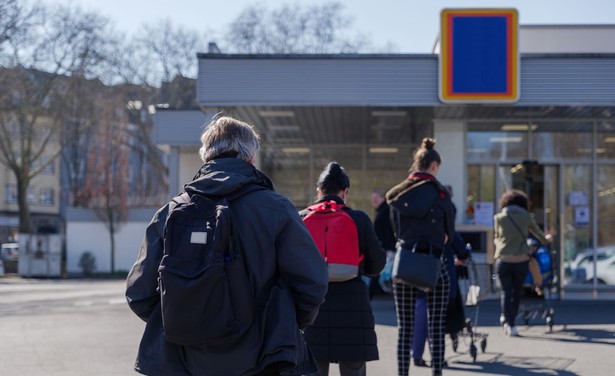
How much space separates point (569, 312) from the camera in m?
13.3

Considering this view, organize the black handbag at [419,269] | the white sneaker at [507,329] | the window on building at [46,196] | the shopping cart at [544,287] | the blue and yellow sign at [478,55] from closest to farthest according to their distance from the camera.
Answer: the black handbag at [419,269] < the white sneaker at [507,329] < the shopping cart at [544,287] < the blue and yellow sign at [478,55] < the window on building at [46,196]

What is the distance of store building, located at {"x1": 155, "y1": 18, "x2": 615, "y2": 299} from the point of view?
13.7 meters

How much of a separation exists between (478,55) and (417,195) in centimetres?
717

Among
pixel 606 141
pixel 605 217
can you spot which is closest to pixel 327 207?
pixel 605 217

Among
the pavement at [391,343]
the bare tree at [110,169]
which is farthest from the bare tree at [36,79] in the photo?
the pavement at [391,343]

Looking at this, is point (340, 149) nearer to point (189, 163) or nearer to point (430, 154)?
point (189, 163)

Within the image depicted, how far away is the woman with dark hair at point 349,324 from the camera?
5.70 meters

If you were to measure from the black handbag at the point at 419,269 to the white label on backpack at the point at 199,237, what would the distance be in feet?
11.8

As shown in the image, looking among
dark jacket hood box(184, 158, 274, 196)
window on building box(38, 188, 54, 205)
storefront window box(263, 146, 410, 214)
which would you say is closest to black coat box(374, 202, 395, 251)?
dark jacket hood box(184, 158, 274, 196)

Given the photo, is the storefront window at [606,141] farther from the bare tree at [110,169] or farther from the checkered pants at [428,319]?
the bare tree at [110,169]

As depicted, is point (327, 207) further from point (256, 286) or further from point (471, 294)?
point (471, 294)

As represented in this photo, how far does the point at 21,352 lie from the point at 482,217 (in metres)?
8.52

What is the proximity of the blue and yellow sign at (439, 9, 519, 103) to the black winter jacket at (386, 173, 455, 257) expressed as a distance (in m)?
6.72

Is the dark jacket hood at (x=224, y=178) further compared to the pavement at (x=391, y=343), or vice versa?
the pavement at (x=391, y=343)
